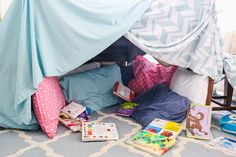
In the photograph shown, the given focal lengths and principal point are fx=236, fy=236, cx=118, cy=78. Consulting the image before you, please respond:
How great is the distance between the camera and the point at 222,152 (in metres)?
1.31

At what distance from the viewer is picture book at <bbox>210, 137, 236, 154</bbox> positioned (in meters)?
1.34

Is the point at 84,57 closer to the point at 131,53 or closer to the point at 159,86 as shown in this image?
the point at 159,86

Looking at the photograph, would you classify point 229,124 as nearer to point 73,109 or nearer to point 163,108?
point 163,108

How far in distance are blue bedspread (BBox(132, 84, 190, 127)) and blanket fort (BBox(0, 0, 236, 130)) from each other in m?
0.26

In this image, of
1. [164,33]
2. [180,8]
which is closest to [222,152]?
[164,33]

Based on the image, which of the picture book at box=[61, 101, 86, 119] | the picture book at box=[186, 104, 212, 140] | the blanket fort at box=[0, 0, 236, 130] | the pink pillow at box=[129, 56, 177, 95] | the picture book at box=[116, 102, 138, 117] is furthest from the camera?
the pink pillow at box=[129, 56, 177, 95]

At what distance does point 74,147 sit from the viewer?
132 cm

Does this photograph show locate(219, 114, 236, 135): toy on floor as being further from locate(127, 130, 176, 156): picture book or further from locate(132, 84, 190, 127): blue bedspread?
locate(127, 130, 176, 156): picture book

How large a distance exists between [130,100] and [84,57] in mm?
647

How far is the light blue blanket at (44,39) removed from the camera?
136 cm

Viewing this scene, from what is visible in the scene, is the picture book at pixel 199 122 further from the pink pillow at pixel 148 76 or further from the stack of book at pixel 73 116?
the stack of book at pixel 73 116

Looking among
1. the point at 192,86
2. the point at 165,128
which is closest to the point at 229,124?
the point at 192,86

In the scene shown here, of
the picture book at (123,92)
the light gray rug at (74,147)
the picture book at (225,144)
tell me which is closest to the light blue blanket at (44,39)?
the light gray rug at (74,147)

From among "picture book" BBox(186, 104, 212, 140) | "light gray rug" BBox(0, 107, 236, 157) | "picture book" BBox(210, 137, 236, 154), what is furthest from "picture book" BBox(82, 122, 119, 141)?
"picture book" BBox(210, 137, 236, 154)
